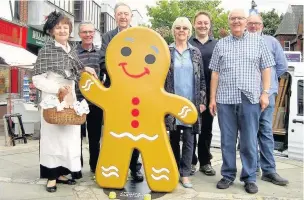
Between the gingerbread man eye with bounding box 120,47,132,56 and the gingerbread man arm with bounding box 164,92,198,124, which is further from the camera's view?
the gingerbread man eye with bounding box 120,47,132,56

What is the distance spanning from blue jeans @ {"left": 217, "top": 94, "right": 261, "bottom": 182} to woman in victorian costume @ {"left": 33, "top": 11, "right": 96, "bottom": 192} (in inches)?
63.4

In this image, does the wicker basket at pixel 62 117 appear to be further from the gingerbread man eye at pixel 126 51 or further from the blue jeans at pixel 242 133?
the blue jeans at pixel 242 133

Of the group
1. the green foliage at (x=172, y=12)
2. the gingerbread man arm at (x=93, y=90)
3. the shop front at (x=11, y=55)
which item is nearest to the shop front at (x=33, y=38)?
the shop front at (x=11, y=55)

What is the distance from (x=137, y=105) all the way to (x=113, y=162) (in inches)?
26.7

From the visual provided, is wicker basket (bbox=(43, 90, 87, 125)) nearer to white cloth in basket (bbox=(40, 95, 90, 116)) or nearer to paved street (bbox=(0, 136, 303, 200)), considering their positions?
white cloth in basket (bbox=(40, 95, 90, 116))

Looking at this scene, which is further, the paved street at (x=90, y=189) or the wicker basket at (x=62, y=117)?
the paved street at (x=90, y=189)

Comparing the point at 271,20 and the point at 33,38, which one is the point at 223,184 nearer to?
the point at 33,38

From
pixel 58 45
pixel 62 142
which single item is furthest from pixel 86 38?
pixel 62 142

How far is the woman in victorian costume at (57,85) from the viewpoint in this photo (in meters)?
3.95

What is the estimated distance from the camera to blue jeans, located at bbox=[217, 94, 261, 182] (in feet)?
13.4

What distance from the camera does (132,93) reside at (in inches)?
155

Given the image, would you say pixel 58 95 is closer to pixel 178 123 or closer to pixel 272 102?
pixel 178 123

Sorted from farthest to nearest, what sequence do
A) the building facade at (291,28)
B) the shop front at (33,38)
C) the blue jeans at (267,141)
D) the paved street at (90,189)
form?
the building facade at (291,28), the shop front at (33,38), the blue jeans at (267,141), the paved street at (90,189)

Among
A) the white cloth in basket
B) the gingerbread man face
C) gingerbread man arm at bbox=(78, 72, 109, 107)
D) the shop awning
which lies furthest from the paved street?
the shop awning
